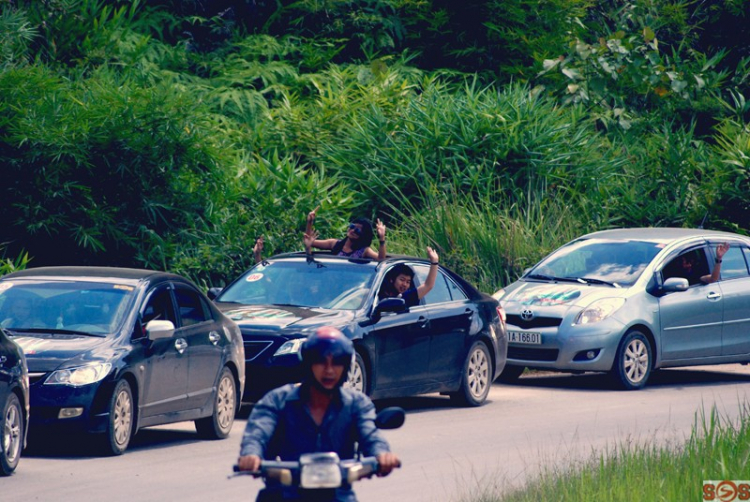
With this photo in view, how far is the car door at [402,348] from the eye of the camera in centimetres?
1350

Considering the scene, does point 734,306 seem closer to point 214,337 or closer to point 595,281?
point 595,281

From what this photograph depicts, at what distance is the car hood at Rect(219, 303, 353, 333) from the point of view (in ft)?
42.9

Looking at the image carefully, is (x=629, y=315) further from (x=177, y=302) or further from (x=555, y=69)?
(x=555, y=69)

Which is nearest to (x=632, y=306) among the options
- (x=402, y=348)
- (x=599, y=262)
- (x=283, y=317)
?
(x=599, y=262)

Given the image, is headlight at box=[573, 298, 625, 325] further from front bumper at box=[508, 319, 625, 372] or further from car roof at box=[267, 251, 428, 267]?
car roof at box=[267, 251, 428, 267]

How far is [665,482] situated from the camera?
7996 millimetres

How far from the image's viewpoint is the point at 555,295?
16.5m

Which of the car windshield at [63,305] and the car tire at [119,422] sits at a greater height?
the car windshield at [63,305]

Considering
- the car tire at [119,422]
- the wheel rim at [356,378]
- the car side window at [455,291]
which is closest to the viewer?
the car tire at [119,422]

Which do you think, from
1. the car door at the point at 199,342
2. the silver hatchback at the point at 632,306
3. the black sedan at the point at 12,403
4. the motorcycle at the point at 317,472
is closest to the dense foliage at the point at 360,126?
the silver hatchback at the point at 632,306

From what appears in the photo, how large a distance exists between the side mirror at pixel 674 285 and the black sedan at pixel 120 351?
19.1 feet

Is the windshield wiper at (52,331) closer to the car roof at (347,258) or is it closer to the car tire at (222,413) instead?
the car tire at (222,413)

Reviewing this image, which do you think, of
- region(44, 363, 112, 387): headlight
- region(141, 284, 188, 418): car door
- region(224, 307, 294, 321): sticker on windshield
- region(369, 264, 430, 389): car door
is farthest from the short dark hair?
region(44, 363, 112, 387): headlight

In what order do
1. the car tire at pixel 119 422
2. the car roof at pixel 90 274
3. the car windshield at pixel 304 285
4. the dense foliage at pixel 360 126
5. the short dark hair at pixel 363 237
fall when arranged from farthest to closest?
the dense foliage at pixel 360 126
the short dark hair at pixel 363 237
the car windshield at pixel 304 285
the car roof at pixel 90 274
the car tire at pixel 119 422
